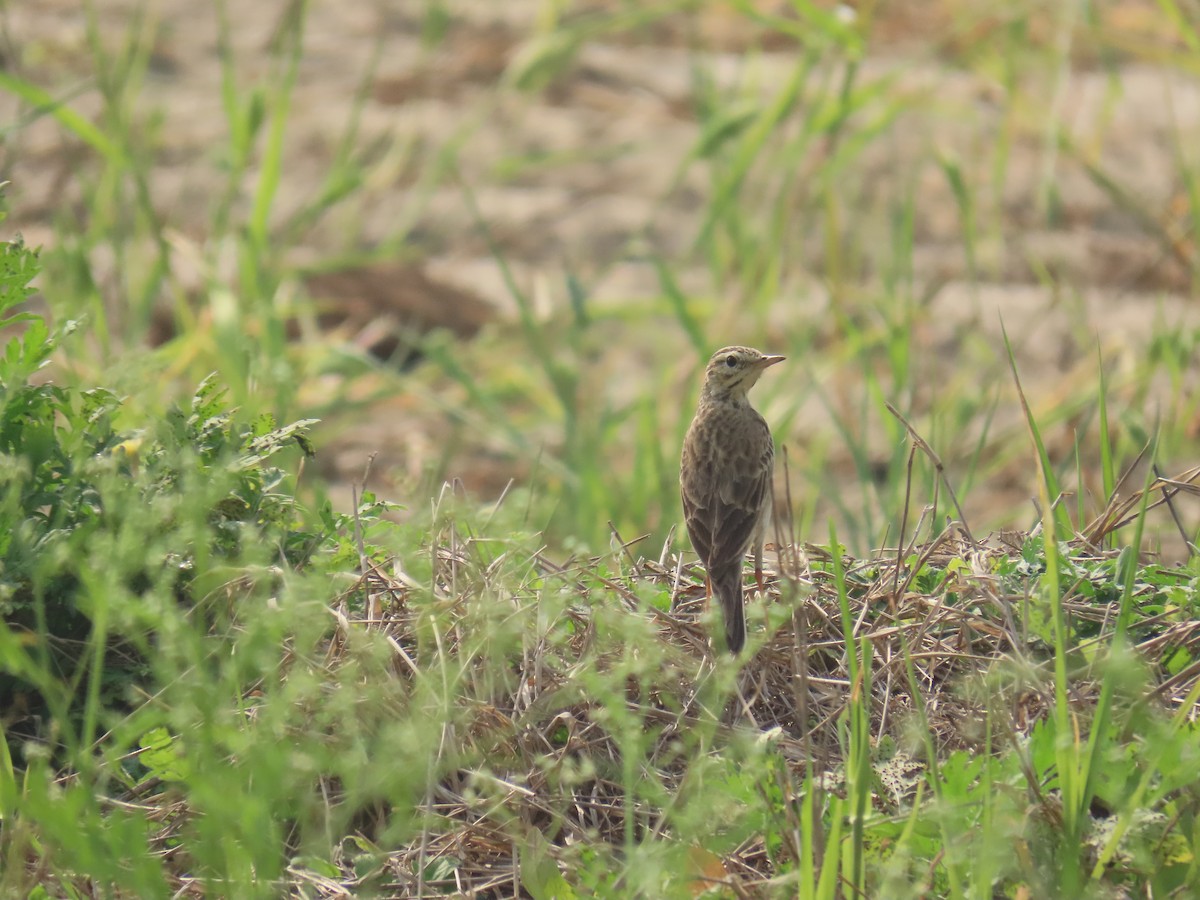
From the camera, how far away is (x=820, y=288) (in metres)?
9.01

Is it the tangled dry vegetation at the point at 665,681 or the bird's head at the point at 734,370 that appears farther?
the bird's head at the point at 734,370

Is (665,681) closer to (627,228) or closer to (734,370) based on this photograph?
(734,370)

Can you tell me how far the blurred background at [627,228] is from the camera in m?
6.88

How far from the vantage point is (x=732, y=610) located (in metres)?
3.80

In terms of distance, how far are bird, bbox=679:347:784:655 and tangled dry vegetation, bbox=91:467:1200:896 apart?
14cm

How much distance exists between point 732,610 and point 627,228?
584 centimetres

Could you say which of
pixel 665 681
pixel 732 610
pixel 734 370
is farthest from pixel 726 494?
pixel 665 681

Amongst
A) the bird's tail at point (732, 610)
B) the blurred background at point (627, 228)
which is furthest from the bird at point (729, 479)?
the blurred background at point (627, 228)

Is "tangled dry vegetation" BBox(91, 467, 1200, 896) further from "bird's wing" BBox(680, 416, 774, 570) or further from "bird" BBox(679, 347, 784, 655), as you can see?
"bird's wing" BBox(680, 416, 774, 570)

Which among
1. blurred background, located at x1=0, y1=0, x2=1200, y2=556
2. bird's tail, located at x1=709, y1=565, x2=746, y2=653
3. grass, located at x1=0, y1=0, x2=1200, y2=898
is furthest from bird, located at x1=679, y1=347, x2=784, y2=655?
blurred background, located at x1=0, y1=0, x2=1200, y2=556

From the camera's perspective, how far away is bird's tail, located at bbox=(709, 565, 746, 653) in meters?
3.76

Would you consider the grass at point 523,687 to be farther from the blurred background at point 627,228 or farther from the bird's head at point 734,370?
the blurred background at point 627,228

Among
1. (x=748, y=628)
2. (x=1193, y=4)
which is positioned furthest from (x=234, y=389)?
(x=1193, y=4)

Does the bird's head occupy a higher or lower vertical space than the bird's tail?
higher
